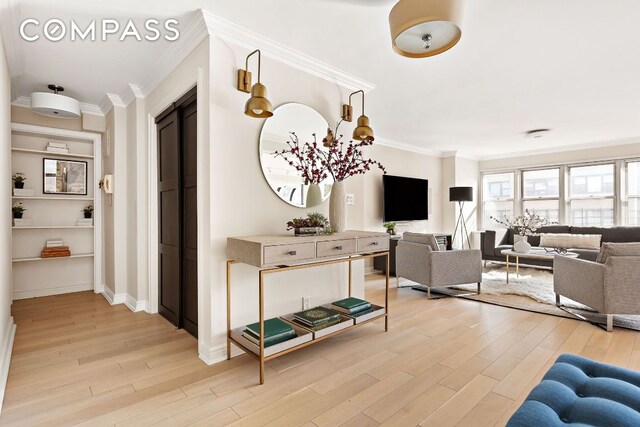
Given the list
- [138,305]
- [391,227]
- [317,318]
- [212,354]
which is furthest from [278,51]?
[391,227]

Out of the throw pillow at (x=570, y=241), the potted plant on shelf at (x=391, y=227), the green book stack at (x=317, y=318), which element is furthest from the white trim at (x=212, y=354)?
the throw pillow at (x=570, y=241)

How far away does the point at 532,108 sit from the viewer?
4.24m

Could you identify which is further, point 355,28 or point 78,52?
point 78,52

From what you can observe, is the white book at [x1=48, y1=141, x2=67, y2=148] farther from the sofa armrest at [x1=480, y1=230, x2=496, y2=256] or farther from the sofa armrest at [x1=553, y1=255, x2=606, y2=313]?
the sofa armrest at [x1=480, y1=230, x2=496, y2=256]

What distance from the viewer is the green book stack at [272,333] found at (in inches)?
84.3

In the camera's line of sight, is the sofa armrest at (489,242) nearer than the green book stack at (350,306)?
No

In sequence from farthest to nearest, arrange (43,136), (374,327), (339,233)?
1. (43,136)
2. (374,327)
3. (339,233)

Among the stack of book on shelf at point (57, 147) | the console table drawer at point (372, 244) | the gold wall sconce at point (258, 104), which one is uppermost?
the stack of book on shelf at point (57, 147)

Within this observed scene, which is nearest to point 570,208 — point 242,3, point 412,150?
point 412,150

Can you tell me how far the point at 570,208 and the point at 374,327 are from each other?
5933 mm

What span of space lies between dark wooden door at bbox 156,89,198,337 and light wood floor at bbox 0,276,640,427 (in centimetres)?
24

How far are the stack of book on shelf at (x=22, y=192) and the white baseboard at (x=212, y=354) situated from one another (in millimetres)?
3262

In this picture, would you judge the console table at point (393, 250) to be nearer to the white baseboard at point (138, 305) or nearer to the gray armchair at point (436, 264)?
the gray armchair at point (436, 264)

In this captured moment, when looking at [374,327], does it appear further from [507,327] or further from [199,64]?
[199,64]
